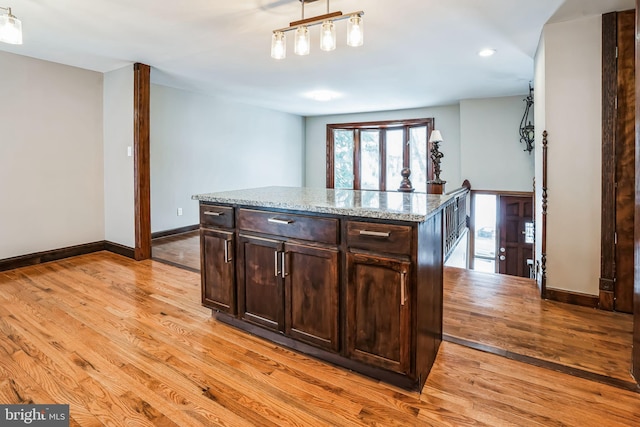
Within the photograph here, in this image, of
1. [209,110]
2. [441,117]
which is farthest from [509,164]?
[209,110]

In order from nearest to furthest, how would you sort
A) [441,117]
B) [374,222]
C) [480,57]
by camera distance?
[374,222] < [480,57] < [441,117]

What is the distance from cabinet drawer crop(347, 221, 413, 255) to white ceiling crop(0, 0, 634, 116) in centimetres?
171

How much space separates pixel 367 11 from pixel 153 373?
2741 millimetres

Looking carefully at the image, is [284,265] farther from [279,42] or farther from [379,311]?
[279,42]

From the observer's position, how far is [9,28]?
A: 2.14 m

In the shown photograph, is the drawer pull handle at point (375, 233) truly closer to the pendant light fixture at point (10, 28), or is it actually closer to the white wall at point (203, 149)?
the pendant light fixture at point (10, 28)

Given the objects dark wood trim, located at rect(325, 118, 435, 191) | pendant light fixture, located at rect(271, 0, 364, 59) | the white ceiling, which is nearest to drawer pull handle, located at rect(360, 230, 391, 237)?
pendant light fixture, located at rect(271, 0, 364, 59)

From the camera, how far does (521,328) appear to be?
239 cm

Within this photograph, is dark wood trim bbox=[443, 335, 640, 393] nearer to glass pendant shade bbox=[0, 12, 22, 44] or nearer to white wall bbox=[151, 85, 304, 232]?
glass pendant shade bbox=[0, 12, 22, 44]

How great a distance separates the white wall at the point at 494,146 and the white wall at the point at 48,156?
5.56 metres

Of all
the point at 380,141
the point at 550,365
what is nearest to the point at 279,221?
the point at 550,365

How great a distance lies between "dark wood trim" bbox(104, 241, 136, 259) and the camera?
4098 millimetres

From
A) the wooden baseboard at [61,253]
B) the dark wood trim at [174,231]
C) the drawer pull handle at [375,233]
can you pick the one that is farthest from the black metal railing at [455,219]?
the dark wood trim at [174,231]

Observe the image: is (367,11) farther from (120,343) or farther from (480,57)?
(120,343)
